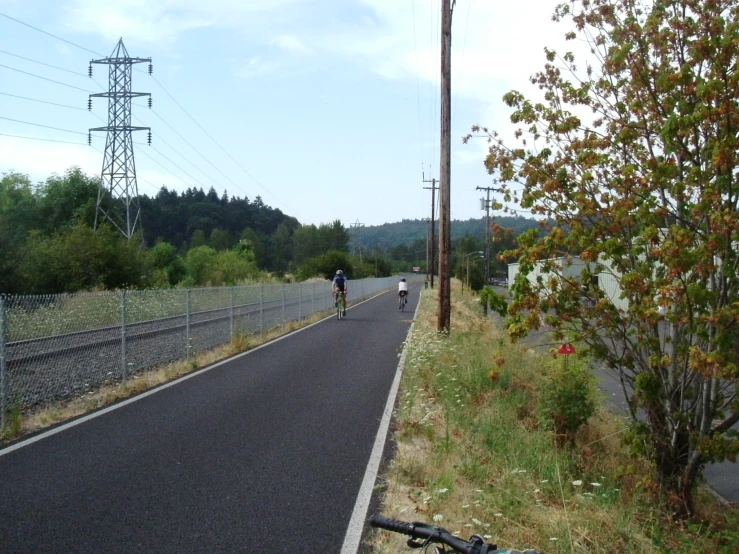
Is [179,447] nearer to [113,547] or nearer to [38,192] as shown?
[113,547]

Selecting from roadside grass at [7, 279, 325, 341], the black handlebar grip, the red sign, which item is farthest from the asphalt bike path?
the black handlebar grip

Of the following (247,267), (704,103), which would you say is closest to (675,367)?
(704,103)

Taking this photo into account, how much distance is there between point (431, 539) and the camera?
2.59m

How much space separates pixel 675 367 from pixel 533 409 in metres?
3.67

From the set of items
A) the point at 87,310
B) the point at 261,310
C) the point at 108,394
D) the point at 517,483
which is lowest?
the point at 108,394

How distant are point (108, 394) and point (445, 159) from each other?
1026cm

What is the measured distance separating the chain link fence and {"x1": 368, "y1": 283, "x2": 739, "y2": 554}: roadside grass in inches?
189

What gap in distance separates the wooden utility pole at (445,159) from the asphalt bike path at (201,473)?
656 centimetres

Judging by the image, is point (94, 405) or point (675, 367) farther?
point (94, 405)

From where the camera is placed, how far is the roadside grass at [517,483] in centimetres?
504

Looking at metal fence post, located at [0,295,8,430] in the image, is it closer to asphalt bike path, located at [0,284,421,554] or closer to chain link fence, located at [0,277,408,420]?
chain link fence, located at [0,277,408,420]

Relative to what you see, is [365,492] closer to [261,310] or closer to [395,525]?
[395,525]

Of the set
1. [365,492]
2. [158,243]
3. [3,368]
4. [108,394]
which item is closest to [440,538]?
[365,492]

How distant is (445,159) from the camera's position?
17.8m
